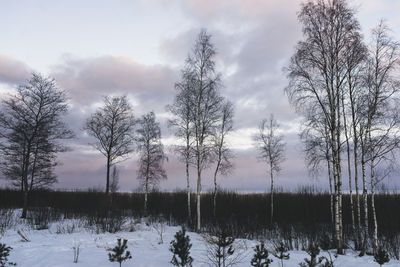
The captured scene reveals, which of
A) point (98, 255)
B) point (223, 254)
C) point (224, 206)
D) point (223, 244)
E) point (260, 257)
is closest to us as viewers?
point (260, 257)

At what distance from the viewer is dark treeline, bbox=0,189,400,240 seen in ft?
69.3

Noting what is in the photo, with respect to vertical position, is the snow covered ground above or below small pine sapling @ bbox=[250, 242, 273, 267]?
below

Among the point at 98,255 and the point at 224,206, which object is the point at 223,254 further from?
the point at 224,206

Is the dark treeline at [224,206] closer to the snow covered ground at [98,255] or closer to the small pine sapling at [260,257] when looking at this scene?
the snow covered ground at [98,255]

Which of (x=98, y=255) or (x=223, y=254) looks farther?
(x=98, y=255)

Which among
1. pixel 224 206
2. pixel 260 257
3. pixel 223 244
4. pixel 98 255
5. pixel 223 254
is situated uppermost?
pixel 223 244

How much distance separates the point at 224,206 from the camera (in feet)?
87.8

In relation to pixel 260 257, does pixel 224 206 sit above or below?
below

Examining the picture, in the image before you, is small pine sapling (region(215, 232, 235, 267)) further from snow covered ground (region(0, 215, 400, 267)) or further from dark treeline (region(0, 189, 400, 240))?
dark treeline (region(0, 189, 400, 240))

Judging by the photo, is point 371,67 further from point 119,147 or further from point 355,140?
point 119,147

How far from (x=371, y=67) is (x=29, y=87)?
72.4ft

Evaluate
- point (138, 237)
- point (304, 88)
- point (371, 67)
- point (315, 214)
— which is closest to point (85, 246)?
point (138, 237)

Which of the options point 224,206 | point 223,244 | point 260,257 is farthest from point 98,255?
point 224,206

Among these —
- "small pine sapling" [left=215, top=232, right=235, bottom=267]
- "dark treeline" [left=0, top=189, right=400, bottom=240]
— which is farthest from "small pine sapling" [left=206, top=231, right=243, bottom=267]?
"dark treeline" [left=0, top=189, right=400, bottom=240]
